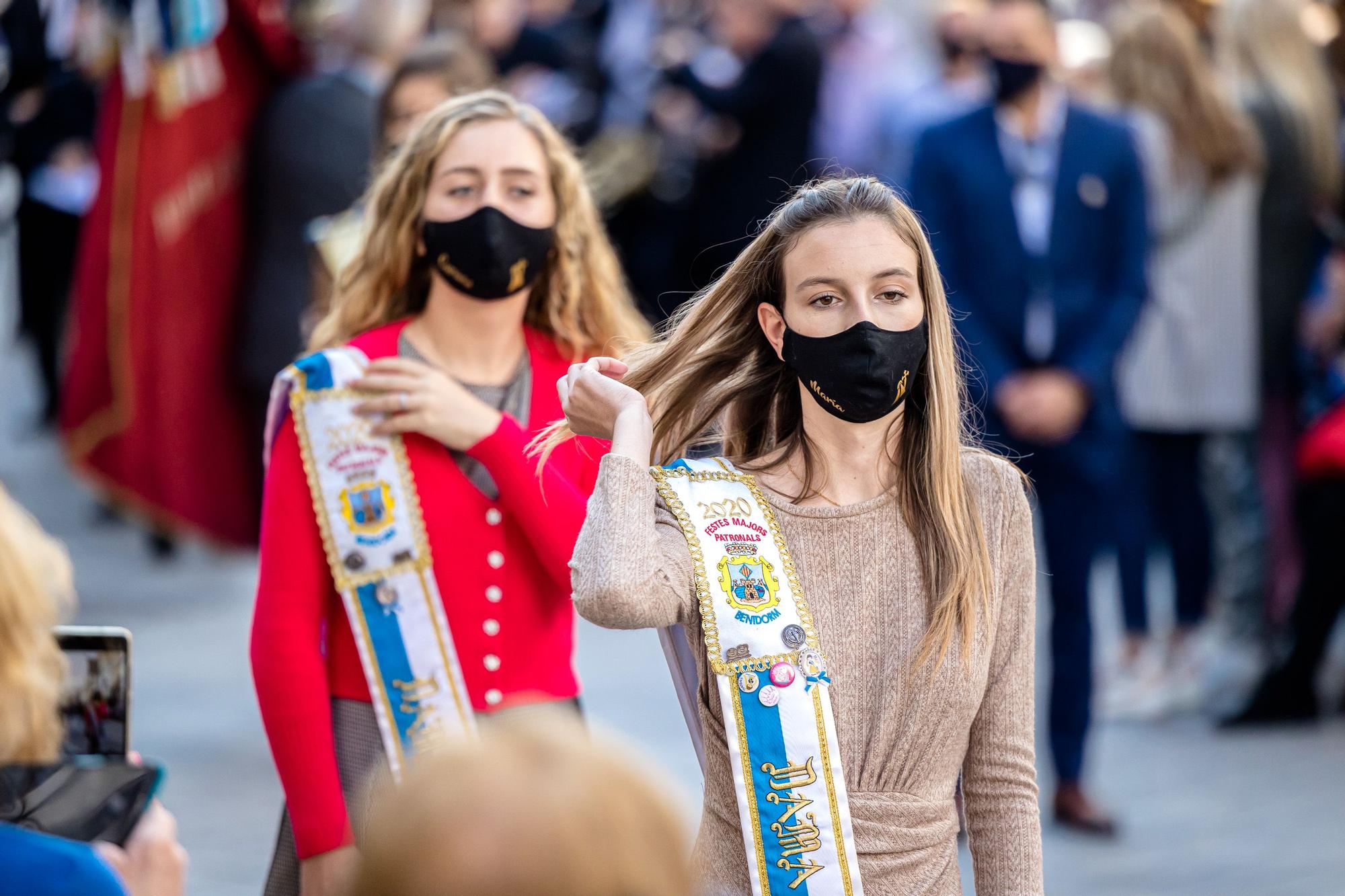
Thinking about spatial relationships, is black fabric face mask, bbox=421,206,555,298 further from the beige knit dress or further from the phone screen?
the phone screen

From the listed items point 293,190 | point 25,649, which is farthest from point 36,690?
point 293,190

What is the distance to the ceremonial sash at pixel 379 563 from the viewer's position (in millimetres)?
2934

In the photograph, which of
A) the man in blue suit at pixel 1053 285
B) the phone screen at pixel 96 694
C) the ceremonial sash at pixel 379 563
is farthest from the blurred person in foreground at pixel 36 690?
the man in blue suit at pixel 1053 285

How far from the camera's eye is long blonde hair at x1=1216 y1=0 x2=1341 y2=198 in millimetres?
6344

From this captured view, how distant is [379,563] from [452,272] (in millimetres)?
540

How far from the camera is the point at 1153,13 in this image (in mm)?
6230

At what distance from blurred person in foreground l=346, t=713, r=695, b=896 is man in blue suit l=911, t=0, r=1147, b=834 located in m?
3.86

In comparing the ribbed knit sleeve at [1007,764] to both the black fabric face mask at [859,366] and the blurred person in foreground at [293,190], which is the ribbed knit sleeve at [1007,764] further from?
the blurred person in foreground at [293,190]

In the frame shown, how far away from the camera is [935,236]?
17.0 ft

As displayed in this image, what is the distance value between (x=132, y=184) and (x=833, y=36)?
4.39m

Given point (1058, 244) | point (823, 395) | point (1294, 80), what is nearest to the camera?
point (823, 395)

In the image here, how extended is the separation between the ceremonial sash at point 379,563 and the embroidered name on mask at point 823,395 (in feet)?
2.54

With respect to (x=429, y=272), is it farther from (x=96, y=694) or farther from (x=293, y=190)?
(x=293, y=190)

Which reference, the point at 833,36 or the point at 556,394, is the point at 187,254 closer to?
the point at 556,394
